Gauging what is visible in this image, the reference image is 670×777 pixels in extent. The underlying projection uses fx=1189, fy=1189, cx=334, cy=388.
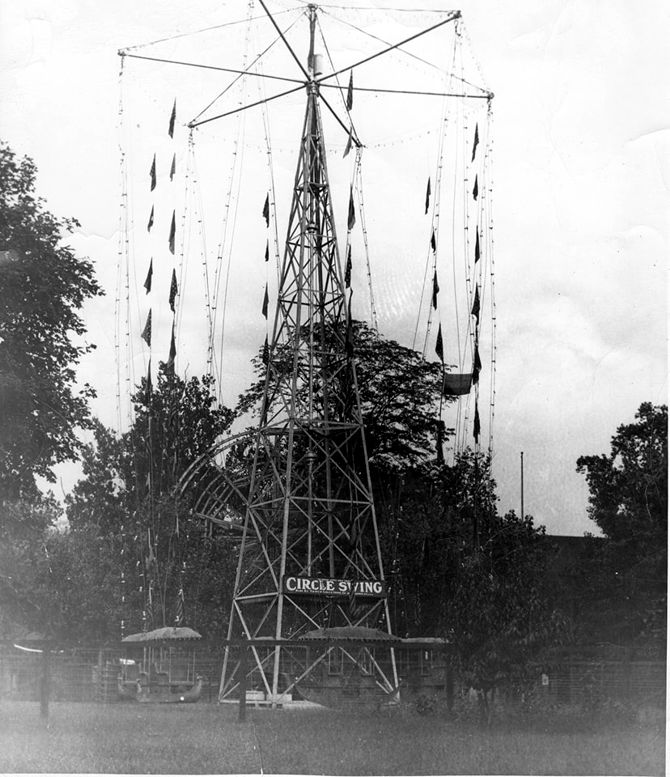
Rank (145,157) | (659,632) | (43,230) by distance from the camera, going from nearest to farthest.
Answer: (43,230) → (145,157) → (659,632)

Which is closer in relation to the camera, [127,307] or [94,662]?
[127,307]

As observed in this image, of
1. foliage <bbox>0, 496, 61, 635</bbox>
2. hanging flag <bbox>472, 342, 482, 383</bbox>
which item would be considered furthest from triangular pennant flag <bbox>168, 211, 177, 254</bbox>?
hanging flag <bbox>472, 342, 482, 383</bbox>

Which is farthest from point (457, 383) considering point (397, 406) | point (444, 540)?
point (444, 540)

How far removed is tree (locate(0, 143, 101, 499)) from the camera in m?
29.2

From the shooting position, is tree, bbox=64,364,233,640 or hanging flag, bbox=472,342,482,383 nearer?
hanging flag, bbox=472,342,482,383

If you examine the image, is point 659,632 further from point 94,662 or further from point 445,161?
point 94,662

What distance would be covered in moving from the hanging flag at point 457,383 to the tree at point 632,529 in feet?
16.8

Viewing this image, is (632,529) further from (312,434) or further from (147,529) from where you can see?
(147,529)

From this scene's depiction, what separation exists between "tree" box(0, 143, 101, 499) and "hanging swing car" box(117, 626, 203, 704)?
21.1 ft

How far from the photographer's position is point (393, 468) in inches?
1877

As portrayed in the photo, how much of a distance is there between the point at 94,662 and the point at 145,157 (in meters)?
18.9

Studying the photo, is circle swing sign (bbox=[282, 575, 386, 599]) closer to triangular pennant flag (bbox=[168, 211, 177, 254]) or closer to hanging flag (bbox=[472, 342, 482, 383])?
hanging flag (bbox=[472, 342, 482, 383])

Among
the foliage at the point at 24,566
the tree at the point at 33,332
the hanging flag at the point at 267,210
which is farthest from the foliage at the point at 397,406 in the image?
the tree at the point at 33,332

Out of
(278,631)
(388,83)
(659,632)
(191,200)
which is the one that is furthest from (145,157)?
(659,632)
